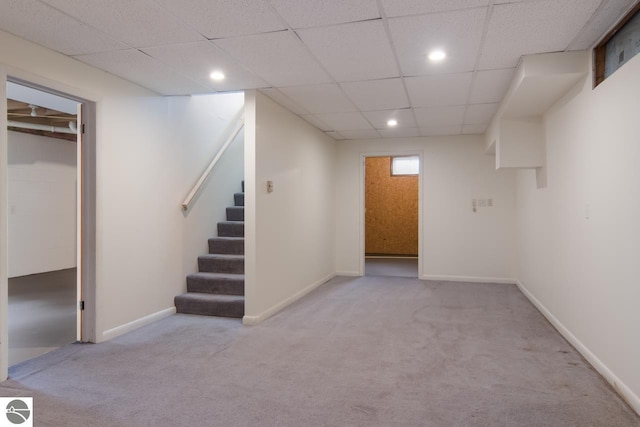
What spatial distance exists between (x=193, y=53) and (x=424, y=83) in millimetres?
2089

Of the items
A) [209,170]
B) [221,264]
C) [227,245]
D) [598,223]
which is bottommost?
[221,264]

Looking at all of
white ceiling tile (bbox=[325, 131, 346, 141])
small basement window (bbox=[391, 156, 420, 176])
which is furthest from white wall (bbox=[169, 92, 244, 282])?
small basement window (bbox=[391, 156, 420, 176])

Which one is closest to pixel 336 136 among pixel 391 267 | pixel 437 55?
pixel 391 267

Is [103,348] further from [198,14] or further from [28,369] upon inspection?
[198,14]

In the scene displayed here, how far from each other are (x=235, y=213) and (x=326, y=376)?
3.26 m

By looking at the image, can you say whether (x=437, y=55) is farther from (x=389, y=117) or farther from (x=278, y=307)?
(x=278, y=307)

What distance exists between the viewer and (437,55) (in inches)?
122

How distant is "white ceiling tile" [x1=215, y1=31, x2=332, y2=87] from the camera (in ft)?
9.24

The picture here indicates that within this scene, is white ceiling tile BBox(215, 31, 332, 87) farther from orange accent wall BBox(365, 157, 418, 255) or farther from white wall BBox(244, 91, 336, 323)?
orange accent wall BBox(365, 157, 418, 255)

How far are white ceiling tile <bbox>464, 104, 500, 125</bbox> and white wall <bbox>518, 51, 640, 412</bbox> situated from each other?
78cm

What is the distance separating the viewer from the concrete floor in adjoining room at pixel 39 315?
3.35 meters

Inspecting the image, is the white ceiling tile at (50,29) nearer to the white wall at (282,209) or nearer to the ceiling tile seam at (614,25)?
the white wall at (282,209)

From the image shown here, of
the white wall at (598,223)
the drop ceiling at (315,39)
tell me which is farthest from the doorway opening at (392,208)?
the drop ceiling at (315,39)

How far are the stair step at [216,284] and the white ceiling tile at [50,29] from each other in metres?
2.52
